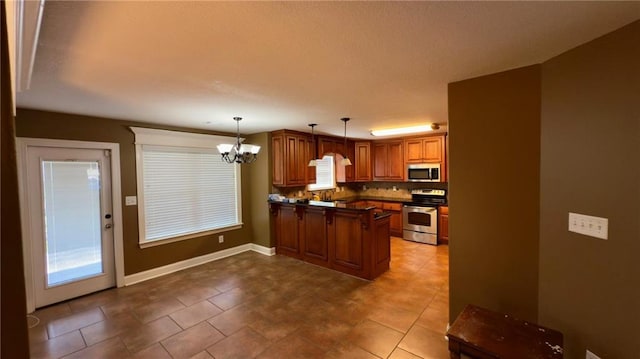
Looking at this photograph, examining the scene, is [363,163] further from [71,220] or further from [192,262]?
[71,220]

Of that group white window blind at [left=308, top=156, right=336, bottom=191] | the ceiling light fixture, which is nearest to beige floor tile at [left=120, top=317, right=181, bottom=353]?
white window blind at [left=308, top=156, right=336, bottom=191]

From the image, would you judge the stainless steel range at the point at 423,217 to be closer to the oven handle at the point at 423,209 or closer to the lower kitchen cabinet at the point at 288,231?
the oven handle at the point at 423,209

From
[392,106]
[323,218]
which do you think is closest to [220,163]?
[323,218]

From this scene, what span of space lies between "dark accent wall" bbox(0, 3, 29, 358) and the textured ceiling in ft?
3.59

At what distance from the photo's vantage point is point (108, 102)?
9.66 ft

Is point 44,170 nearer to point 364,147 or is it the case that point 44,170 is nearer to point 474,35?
point 474,35

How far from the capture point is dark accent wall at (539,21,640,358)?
1583 millimetres

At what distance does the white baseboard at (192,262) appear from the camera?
13.2 feet

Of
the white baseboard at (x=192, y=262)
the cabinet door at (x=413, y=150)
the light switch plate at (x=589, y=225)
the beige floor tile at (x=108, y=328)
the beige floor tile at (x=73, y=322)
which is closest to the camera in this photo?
the light switch plate at (x=589, y=225)

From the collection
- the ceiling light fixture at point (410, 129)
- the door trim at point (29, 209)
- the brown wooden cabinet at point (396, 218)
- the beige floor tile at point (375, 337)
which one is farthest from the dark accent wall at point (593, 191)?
the door trim at point (29, 209)

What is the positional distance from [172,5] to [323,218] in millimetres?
3664

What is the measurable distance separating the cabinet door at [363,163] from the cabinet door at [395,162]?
502 mm

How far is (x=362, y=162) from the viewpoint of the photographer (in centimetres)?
698

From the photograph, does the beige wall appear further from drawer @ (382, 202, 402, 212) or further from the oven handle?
the oven handle
